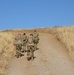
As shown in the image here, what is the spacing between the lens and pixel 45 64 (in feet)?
73.5

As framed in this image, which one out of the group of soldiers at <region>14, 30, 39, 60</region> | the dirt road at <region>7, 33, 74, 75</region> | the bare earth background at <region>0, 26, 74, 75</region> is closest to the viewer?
the dirt road at <region>7, 33, 74, 75</region>

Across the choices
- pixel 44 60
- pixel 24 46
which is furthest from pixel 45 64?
pixel 24 46

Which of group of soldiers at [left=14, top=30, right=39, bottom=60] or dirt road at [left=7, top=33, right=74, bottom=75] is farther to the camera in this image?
group of soldiers at [left=14, top=30, right=39, bottom=60]

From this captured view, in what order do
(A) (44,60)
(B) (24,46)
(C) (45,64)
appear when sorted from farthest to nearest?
(B) (24,46)
(A) (44,60)
(C) (45,64)

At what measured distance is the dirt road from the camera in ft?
66.3

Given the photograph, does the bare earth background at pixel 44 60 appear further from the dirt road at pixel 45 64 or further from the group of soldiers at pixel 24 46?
the group of soldiers at pixel 24 46

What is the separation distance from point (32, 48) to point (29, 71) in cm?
441

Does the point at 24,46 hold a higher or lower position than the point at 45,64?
higher

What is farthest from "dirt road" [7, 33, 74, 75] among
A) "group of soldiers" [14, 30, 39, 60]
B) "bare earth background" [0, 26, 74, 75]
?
"group of soldiers" [14, 30, 39, 60]

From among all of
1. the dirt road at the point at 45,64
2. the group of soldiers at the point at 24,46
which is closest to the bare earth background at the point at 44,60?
the dirt road at the point at 45,64

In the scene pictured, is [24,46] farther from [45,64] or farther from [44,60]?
[45,64]

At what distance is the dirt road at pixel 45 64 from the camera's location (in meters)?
20.2

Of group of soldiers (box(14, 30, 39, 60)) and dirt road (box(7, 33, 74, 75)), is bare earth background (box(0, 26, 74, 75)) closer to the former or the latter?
dirt road (box(7, 33, 74, 75))

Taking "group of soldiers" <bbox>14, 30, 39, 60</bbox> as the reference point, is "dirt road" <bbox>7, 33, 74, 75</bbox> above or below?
below
